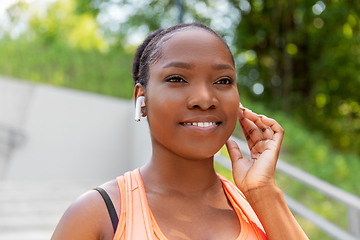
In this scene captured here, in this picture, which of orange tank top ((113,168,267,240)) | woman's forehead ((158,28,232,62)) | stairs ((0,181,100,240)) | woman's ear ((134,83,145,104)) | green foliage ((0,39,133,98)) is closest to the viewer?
orange tank top ((113,168,267,240))

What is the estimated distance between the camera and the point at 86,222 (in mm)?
998

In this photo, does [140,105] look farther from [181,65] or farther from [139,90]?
[181,65]

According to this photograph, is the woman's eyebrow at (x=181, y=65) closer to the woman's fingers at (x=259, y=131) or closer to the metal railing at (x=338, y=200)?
the woman's fingers at (x=259, y=131)

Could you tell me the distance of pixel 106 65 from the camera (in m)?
10.8

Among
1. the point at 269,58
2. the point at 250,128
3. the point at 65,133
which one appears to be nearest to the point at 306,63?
the point at 269,58

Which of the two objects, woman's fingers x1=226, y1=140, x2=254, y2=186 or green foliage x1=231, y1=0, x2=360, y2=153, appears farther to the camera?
green foliage x1=231, y1=0, x2=360, y2=153

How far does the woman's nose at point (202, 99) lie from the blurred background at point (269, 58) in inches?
208

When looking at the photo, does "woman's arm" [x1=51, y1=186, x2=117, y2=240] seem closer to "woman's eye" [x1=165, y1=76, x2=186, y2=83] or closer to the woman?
the woman

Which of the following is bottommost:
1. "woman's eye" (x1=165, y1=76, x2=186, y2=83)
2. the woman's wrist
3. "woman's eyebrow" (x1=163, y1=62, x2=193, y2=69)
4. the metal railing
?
the metal railing

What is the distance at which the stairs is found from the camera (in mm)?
4498

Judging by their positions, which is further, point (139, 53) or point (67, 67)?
point (67, 67)

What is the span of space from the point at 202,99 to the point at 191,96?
34mm

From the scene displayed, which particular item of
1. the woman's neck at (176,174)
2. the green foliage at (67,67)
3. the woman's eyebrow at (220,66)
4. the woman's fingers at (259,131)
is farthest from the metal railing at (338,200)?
the green foliage at (67,67)

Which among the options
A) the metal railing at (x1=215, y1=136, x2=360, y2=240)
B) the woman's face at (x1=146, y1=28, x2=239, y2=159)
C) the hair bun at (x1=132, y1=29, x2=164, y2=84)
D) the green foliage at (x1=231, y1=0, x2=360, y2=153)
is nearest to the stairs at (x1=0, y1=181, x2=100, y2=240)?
the metal railing at (x1=215, y1=136, x2=360, y2=240)
